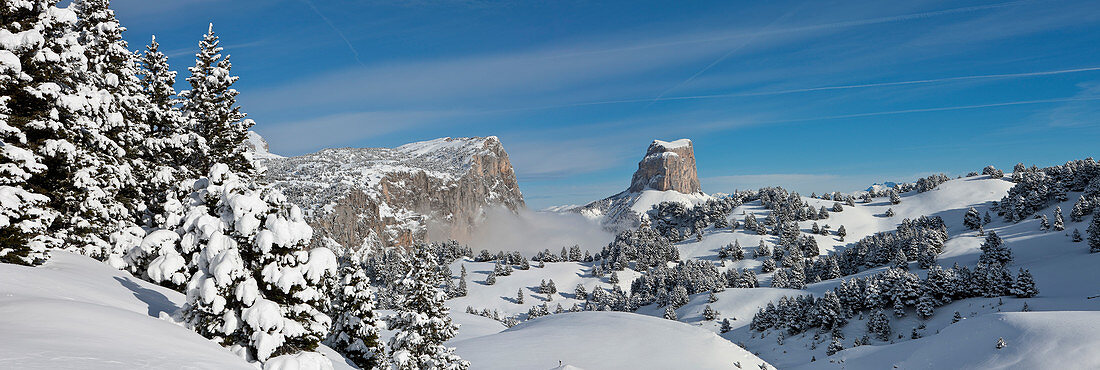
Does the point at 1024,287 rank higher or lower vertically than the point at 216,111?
lower

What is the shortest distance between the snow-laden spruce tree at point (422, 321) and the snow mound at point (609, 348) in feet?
37.5

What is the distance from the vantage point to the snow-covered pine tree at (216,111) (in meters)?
20.6

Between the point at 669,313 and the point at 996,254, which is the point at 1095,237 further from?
the point at 669,313

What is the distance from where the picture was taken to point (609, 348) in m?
43.1

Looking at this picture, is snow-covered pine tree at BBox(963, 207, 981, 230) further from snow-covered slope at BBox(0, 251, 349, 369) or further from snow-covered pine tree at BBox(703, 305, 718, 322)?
snow-covered slope at BBox(0, 251, 349, 369)

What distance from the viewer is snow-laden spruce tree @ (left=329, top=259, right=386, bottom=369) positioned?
2728cm

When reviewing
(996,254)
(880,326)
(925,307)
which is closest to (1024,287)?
(925,307)

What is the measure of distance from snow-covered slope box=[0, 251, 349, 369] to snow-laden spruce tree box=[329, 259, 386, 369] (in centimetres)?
1208

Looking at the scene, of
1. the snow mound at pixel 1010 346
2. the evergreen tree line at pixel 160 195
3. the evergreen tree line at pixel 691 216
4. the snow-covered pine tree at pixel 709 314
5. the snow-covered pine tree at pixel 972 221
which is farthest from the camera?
the evergreen tree line at pixel 691 216

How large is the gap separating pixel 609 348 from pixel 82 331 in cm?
3767

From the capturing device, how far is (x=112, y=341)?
374 inches

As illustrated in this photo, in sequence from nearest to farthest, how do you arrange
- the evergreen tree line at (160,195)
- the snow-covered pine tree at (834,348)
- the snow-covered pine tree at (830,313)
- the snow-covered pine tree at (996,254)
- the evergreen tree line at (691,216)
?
the evergreen tree line at (160,195)
the snow-covered pine tree at (834,348)
the snow-covered pine tree at (830,313)
the snow-covered pine tree at (996,254)
the evergreen tree line at (691,216)

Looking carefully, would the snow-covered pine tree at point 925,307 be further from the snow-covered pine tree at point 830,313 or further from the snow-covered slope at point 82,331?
the snow-covered slope at point 82,331

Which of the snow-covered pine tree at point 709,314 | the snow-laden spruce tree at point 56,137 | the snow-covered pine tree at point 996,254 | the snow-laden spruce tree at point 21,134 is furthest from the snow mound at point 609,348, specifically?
the snow-covered pine tree at point 996,254
